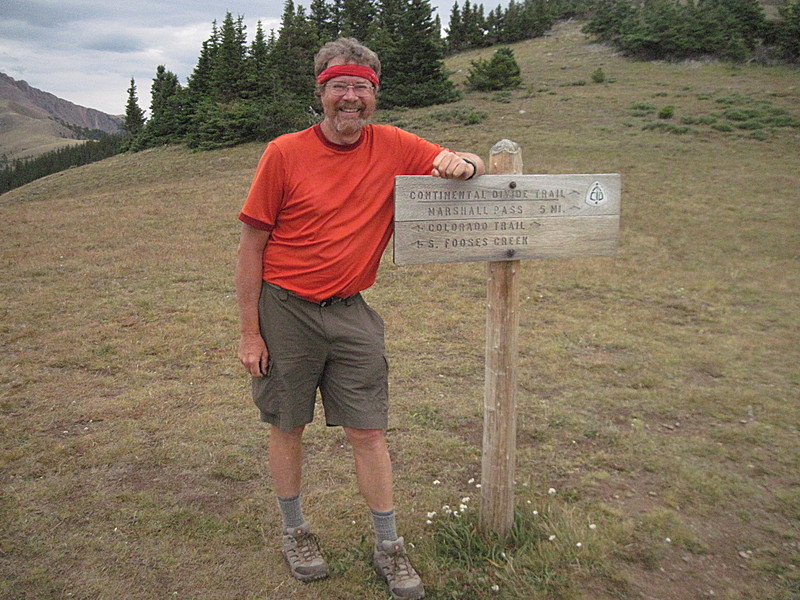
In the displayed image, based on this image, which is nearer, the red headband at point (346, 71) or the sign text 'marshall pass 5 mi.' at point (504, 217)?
the red headband at point (346, 71)

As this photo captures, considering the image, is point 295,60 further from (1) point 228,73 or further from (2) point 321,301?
(2) point 321,301

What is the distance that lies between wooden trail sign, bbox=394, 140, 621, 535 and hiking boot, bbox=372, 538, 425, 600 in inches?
19.1

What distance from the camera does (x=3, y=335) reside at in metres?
5.81

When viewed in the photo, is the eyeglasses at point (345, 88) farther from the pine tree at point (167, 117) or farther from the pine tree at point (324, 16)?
the pine tree at point (324, 16)

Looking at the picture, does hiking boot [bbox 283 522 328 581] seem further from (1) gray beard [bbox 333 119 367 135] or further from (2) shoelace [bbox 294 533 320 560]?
(1) gray beard [bbox 333 119 367 135]

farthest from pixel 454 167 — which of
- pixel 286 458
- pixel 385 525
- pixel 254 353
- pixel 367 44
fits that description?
pixel 367 44

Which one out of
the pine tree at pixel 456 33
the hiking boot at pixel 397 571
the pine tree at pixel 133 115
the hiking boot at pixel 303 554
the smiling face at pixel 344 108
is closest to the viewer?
the smiling face at pixel 344 108

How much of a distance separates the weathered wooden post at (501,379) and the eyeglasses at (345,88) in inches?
24.1

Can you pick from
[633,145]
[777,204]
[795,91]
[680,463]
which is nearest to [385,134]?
[680,463]

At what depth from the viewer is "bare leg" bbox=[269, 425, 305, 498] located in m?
2.49

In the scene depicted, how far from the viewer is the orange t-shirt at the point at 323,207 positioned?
2156 millimetres

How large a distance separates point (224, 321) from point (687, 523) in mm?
4934

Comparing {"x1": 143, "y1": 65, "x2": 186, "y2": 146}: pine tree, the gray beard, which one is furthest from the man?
{"x1": 143, "y1": 65, "x2": 186, "y2": 146}: pine tree

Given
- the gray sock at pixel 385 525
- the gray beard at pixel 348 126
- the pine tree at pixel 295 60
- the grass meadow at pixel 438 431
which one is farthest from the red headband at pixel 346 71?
the pine tree at pixel 295 60
